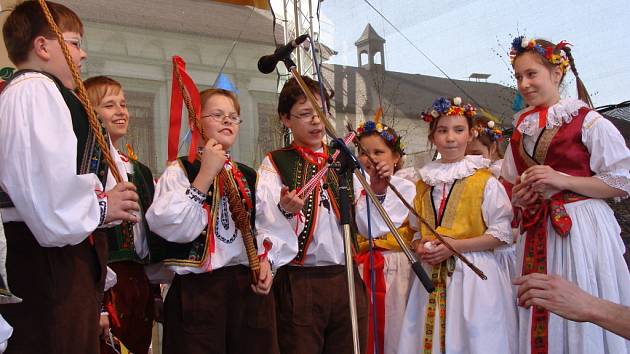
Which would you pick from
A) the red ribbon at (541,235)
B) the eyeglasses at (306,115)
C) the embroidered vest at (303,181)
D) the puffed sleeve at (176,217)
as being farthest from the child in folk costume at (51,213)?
the red ribbon at (541,235)

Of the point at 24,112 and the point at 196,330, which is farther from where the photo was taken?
the point at 196,330

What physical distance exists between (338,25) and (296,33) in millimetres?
1318

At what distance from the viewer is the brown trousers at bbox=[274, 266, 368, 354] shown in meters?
2.64

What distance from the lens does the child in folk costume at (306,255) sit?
2.63 m

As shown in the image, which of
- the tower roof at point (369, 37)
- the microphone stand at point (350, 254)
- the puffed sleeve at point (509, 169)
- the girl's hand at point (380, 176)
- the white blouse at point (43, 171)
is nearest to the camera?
the white blouse at point (43, 171)

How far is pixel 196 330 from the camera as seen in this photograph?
7.86 ft

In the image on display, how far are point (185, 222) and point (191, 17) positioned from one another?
3.32 m

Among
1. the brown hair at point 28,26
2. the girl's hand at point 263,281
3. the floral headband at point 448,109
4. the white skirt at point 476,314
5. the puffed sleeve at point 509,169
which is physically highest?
the brown hair at point 28,26

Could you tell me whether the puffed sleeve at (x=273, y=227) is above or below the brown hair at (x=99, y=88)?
below

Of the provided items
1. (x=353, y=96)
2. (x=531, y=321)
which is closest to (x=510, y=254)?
(x=531, y=321)

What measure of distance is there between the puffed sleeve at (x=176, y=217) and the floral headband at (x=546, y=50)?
162 cm

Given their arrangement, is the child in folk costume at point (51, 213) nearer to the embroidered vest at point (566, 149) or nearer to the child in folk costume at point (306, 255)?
the child in folk costume at point (306, 255)

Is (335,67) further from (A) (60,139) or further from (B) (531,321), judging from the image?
(A) (60,139)

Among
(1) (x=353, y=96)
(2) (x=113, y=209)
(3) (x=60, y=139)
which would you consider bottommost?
(2) (x=113, y=209)
